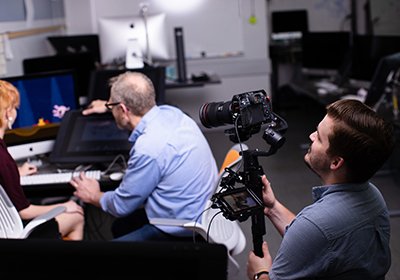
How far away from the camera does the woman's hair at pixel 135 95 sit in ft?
7.32

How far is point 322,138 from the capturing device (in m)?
1.26

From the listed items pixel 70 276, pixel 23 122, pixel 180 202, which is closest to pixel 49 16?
pixel 23 122

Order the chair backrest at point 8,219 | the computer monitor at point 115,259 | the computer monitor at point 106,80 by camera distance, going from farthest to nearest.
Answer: the computer monitor at point 106,80, the chair backrest at point 8,219, the computer monitor at point 115,259

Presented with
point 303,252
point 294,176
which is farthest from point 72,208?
point 294,176

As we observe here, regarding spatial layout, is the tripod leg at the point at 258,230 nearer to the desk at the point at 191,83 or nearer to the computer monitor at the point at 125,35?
the computer monitor at the point at 125,35

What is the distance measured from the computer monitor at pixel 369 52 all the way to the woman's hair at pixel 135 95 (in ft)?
8.35

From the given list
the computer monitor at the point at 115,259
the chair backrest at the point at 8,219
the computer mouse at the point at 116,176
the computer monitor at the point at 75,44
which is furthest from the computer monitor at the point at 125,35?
the computer monitor at the point at 115,259

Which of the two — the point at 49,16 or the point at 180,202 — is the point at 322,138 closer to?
the point at 180,202

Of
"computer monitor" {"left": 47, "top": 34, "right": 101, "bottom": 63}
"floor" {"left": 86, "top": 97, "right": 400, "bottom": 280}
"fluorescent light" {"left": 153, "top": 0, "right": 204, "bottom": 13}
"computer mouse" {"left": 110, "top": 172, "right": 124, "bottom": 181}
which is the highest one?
"fluorescent light" {"left": 153, "top": 0, "right": 204, "bottom": 13}

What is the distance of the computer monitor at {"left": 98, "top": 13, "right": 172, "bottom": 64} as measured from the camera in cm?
400

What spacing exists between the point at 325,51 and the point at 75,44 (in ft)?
8.14

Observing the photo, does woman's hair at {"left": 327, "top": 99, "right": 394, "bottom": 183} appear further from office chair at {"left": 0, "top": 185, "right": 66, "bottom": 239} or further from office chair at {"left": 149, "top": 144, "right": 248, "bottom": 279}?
office chair at {"left": 0, "top": 185, "right": 66, "bottom": 239}

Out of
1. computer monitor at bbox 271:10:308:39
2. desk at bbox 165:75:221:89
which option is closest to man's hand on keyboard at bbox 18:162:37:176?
desk at bbox 165:75:221:89

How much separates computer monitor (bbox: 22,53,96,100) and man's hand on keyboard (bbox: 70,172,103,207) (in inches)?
37.9
